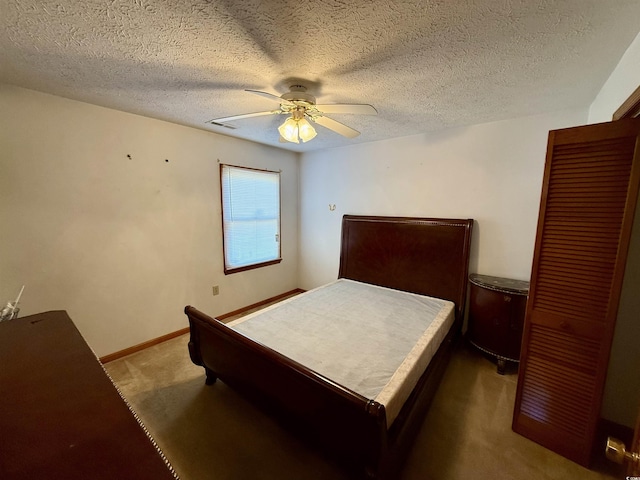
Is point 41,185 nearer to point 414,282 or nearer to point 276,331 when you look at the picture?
point 276,331

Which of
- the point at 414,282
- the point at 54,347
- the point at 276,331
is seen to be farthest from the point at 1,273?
the point at 414,282

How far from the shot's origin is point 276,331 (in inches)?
79.4

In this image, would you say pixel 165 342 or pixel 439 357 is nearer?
pixel 439 357

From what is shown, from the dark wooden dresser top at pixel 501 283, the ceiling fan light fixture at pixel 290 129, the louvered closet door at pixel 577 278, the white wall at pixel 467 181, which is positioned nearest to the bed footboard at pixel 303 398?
the louvered closet door at pixel 577 278

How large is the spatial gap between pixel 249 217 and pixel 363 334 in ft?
7.28

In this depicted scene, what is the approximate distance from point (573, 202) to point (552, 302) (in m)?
0.57

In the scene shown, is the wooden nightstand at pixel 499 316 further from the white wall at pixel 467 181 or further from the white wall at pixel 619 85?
the white wall at pixel 619 85

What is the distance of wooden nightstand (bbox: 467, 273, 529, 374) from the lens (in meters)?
2.21

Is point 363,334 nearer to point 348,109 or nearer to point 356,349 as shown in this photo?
point 356,349

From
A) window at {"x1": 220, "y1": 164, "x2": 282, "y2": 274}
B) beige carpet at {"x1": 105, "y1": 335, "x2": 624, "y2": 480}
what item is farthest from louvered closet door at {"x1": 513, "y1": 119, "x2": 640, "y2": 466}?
window at {"x1": 220, "y1": 164, "x2": 282, "y2": 274}

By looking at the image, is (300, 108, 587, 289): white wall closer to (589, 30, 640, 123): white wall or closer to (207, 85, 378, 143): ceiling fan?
(589, 30, 640, 123): white wall

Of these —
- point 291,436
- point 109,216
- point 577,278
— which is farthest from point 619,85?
point 109,216

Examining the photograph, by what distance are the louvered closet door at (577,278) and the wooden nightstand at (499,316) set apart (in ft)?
2.29

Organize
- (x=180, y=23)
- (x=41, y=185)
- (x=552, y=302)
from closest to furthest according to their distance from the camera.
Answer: (x=180, y=23)
(x=552, y=302)
(x=41, y=185)
